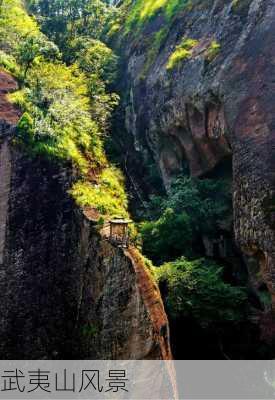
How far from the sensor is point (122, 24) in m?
37.7

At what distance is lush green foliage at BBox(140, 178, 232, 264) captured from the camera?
19.9 m

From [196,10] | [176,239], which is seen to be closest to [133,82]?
[196,10]

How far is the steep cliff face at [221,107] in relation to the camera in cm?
1781

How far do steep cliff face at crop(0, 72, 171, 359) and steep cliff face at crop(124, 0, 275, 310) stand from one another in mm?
4259

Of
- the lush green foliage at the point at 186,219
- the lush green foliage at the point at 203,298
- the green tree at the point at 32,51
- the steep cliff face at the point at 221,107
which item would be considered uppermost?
the green tree at the point at 32,51

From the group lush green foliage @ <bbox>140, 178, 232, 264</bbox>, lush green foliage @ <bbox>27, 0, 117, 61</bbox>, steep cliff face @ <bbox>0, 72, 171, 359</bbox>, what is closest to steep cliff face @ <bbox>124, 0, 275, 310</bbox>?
lush green foliage @ <bbox>140, 178, 232, 264</bbox>

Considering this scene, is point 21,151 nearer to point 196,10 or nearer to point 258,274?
point 258,274

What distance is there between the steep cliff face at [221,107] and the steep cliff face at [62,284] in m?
4.26

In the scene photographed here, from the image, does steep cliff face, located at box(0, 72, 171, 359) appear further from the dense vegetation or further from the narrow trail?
the narrow trail

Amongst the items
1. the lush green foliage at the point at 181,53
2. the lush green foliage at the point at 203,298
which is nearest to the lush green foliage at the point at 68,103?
the lush green foliage at the point at 203,298

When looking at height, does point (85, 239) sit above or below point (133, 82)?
below

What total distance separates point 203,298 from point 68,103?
11094mm

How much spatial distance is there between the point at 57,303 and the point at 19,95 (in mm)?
10248

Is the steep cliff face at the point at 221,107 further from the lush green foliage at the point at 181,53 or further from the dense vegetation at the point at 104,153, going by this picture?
the dense vegetation at the point at 104,153
